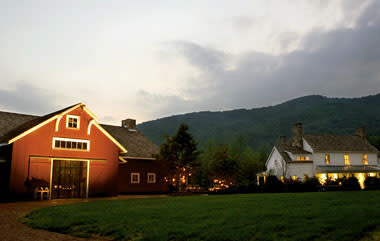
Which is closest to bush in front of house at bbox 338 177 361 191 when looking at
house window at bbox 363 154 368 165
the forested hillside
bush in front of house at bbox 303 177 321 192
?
bush in front of house at bbox 303 177 321 192

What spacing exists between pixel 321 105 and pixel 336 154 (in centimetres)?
13297

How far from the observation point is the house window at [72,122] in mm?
25406

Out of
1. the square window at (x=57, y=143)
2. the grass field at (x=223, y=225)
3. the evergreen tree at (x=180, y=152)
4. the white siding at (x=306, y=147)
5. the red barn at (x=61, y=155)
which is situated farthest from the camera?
the white siding at (x=306, y=147)

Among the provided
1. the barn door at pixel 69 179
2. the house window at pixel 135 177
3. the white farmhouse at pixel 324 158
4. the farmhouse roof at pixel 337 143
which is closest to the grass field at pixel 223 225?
the barn door at pixel 69 179

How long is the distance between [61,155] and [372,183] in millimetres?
26928

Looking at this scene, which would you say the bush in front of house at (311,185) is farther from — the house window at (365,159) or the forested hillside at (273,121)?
the forested hillside at (273,121)

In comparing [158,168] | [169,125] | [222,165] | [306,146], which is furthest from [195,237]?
[169,125]

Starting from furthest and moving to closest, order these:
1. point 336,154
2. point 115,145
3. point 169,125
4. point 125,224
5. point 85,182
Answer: point 169,125
point 336,154
point 115,145
point 85,182
point 125,224

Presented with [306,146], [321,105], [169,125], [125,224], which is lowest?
[125,224]

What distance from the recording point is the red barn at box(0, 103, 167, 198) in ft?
74.5

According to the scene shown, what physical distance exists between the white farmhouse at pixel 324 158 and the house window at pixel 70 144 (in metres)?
31.6

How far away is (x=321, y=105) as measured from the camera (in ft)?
561

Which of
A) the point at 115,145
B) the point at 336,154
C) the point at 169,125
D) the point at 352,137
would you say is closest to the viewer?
the point at 115,145

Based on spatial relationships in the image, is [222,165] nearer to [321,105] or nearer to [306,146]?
[306,146]
